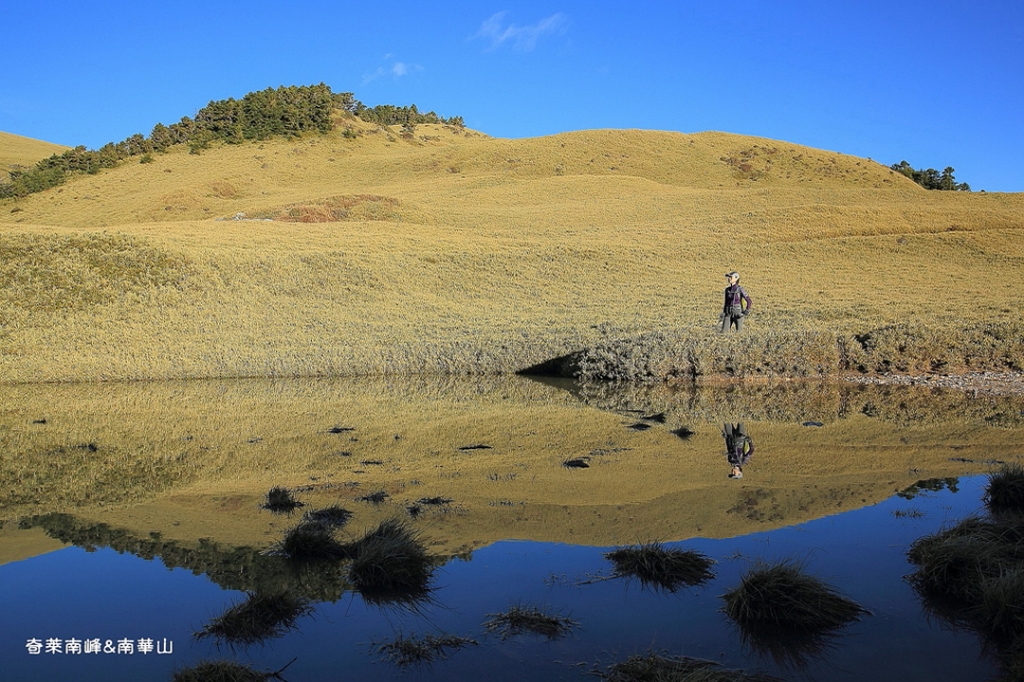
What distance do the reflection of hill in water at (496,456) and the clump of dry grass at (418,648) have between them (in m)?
2.22

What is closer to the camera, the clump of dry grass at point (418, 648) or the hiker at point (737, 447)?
the clump of dry grass at point (418, 648)

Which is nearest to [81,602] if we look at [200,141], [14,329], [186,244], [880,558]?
[880,558]

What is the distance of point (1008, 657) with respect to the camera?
6.12 metres

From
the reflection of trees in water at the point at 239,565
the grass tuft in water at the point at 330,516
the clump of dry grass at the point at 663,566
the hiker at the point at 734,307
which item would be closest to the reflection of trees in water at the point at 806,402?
the hiker at the point at 734,307

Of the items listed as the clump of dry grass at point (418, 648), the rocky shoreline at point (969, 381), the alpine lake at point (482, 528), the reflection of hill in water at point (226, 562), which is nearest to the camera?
the clump of dry grass at point (418, 648)

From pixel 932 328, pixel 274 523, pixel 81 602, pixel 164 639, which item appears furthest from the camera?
pixel 932 328

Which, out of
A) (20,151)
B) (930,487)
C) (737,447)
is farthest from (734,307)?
(20,151)

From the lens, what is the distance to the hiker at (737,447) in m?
12.6

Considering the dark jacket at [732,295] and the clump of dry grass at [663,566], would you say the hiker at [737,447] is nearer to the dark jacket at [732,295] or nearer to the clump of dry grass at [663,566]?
the clump of dry grass at [663,566]

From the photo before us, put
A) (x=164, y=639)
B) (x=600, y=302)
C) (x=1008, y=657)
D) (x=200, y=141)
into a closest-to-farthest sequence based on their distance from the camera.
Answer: (x=1008, y=657) → (x=164, y=639) → (x=600, y=302) → (x=200, y=141)

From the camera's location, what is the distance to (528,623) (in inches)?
271

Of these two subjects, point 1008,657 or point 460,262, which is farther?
point 460,262

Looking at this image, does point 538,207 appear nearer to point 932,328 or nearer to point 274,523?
point 932,328

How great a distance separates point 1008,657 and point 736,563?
256 cm
